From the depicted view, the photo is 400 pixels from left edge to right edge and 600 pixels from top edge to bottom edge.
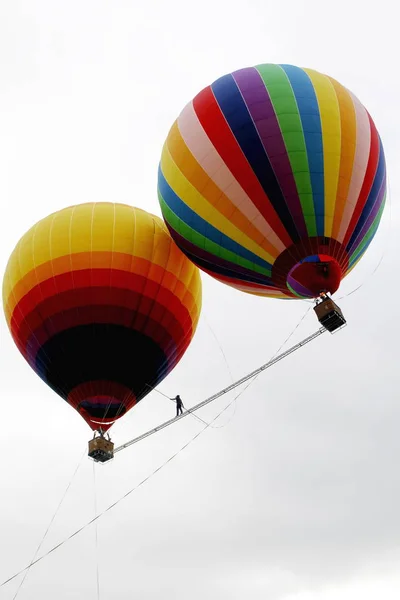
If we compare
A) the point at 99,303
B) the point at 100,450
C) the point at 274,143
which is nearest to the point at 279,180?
the point at 274,143

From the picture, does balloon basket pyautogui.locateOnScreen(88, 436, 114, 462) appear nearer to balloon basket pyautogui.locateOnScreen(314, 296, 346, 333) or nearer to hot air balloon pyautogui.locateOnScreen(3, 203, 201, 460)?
hot air balloon pyautogui.locateOnScreen(3, 203, 201, 460)

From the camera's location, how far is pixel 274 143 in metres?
14.9

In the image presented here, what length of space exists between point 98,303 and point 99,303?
0.07 ft

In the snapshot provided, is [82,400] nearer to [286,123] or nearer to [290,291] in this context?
[290,291]

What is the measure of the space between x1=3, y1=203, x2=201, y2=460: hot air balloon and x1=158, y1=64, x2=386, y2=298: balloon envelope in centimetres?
178

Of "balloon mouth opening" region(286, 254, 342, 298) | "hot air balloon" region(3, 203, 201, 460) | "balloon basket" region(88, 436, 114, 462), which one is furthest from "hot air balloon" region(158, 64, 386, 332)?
"balloon basket" region(88, 436, 114, 462)

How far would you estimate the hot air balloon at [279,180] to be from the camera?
14875 mm

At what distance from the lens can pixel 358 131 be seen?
15.5 m

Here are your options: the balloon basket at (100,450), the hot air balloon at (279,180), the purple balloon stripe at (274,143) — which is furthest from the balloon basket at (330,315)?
the balloon basket at (100,450)

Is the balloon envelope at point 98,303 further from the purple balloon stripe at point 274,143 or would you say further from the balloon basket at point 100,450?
the purple balloon stripe at point 274,143

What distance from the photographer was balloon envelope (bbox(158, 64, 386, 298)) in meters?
14.9

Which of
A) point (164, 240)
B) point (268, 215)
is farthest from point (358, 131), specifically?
point (164, 240)

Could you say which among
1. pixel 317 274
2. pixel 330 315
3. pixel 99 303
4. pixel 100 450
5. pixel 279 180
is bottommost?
pixel 100 450

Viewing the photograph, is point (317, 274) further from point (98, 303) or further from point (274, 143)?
point (98, 303)
